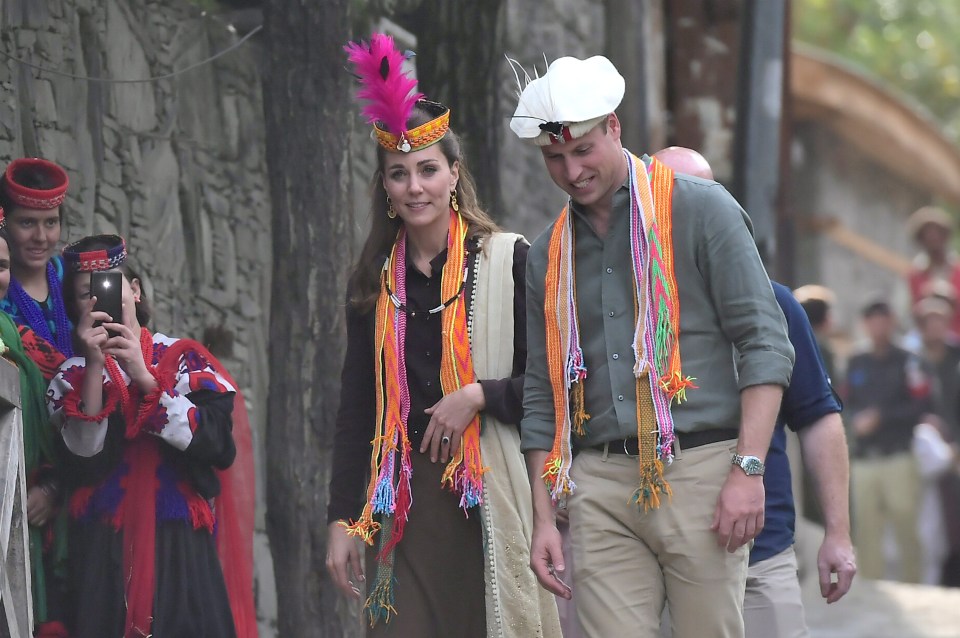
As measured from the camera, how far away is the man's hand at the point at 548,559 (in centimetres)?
468

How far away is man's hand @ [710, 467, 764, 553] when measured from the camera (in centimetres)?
448

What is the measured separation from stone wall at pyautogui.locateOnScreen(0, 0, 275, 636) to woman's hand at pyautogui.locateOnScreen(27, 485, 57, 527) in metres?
0.94

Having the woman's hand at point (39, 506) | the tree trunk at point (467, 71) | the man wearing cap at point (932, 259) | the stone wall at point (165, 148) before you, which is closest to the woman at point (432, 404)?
the woman's hand at point (39, 506)

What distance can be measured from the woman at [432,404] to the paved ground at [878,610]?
5229mm

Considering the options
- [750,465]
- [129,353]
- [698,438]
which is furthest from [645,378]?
[129,353]

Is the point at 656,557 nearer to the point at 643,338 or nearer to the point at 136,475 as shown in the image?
the point at 643,338

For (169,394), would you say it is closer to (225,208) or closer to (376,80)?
(376,80)

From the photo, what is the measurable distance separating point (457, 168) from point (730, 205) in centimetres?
96

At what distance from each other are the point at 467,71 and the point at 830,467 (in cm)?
310

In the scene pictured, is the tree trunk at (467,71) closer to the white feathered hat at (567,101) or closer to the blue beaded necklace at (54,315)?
the blue beaded necklace at (54,315)

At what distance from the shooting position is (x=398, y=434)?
5188mm

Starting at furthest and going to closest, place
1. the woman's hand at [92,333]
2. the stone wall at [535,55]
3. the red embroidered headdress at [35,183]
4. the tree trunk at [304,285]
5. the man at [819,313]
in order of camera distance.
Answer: the man at [819,313] < the stone wall at [535,55] < the tree trunk at [304,285] < the red embroidered headdress at [35,183] < the woman's hand at [92,333]

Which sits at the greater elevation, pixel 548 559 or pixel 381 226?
pixel 381 226

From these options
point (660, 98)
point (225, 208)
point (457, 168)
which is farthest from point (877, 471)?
point (457, 168)
